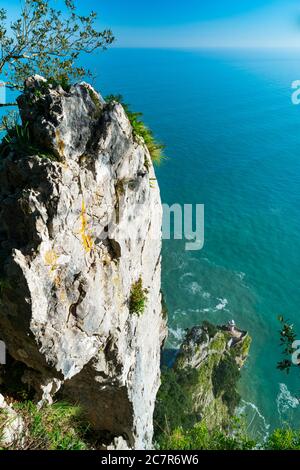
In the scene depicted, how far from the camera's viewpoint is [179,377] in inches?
1631

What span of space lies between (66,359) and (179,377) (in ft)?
111

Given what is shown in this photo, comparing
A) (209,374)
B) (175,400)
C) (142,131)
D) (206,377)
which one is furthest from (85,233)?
(209,374)

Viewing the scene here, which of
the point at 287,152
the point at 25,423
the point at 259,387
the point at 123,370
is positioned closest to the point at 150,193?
the point at 123,370

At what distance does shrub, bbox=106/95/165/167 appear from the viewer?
12.9 metres

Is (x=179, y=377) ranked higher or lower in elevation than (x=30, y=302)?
lower

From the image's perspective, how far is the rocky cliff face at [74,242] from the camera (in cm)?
965

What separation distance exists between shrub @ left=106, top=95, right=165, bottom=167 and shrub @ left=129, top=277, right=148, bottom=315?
5.56 m

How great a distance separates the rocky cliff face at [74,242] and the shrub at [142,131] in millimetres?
765

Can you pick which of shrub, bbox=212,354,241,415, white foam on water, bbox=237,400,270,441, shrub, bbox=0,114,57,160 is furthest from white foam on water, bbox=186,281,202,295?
shrub, bbox=0,114,57,160

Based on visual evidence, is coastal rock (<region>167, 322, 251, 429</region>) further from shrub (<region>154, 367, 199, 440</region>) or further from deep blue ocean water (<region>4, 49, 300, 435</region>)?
deep blue ocean water (<region>4, 49, 300, 435</region>)

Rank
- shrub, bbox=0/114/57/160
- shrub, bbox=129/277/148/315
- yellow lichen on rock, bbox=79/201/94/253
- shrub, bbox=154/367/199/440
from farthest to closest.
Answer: shrub, bbox=154/367/199/440 < shrub, bbox=129/277/148/315 < yellow lichen on rock, bbox=79/201/94/253 < shrub, bbox=0/114/57/160

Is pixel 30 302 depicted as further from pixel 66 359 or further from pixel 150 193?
pixel 150 193

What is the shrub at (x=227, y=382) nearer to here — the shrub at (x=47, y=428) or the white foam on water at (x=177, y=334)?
the white foam on water at (x=177, y=334)
